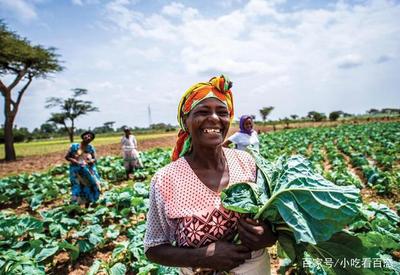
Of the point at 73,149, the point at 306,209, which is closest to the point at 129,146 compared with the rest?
the point at 73,149

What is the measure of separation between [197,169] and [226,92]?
20.9 inches

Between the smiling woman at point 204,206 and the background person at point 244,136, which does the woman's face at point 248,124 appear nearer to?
the background person at point 244,136

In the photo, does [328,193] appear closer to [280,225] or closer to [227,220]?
[280,225]

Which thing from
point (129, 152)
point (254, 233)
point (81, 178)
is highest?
point (254, 233)

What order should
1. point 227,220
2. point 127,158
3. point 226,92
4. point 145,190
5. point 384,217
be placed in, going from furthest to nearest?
1. point 127,158
2. point 145,190
3. point 384,217
4. point 226,92
5. point 227,220

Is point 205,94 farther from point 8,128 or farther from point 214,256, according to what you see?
point 8,128

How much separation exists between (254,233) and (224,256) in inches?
7.9

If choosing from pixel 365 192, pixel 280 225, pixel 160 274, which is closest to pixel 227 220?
pixel 280 225

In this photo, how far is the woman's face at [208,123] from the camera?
5.38 ft

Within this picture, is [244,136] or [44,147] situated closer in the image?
[244,136]

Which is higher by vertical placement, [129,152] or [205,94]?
[205,94]

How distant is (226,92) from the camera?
1.76 meters

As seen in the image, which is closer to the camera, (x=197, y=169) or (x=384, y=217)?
(x=197, y=169)

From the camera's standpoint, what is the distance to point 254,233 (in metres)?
1.33
